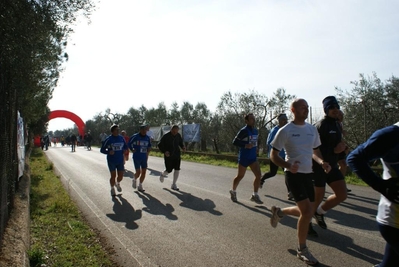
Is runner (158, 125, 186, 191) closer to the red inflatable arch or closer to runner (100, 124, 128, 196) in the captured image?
runner (100, 124, 128, 196)

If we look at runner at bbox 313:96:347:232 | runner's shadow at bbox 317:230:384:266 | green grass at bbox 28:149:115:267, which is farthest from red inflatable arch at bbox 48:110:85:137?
runner's shadow at bbox 317:230:384:266

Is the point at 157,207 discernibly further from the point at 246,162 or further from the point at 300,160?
the point at 300,160

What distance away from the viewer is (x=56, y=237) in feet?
17.2

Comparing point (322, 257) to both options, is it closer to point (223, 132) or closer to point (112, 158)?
point (112, 158)

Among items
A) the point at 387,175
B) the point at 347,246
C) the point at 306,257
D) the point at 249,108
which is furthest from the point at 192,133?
the point at 387,175

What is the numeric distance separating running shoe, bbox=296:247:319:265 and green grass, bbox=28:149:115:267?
7.70 ft

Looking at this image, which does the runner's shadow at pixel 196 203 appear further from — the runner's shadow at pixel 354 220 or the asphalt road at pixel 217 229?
the runner's shadow at pixel 354 220

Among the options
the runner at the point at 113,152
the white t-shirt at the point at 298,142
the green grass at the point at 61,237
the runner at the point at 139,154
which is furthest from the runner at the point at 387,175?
the runner at the point at 139,154

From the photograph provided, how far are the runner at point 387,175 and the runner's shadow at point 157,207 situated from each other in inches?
179

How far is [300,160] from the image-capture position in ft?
14.4

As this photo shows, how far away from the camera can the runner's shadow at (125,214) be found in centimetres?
630

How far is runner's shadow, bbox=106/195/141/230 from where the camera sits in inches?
248

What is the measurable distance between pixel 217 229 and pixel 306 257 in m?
1.87

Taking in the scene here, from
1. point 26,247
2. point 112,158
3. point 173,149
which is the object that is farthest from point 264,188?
point 26,247
